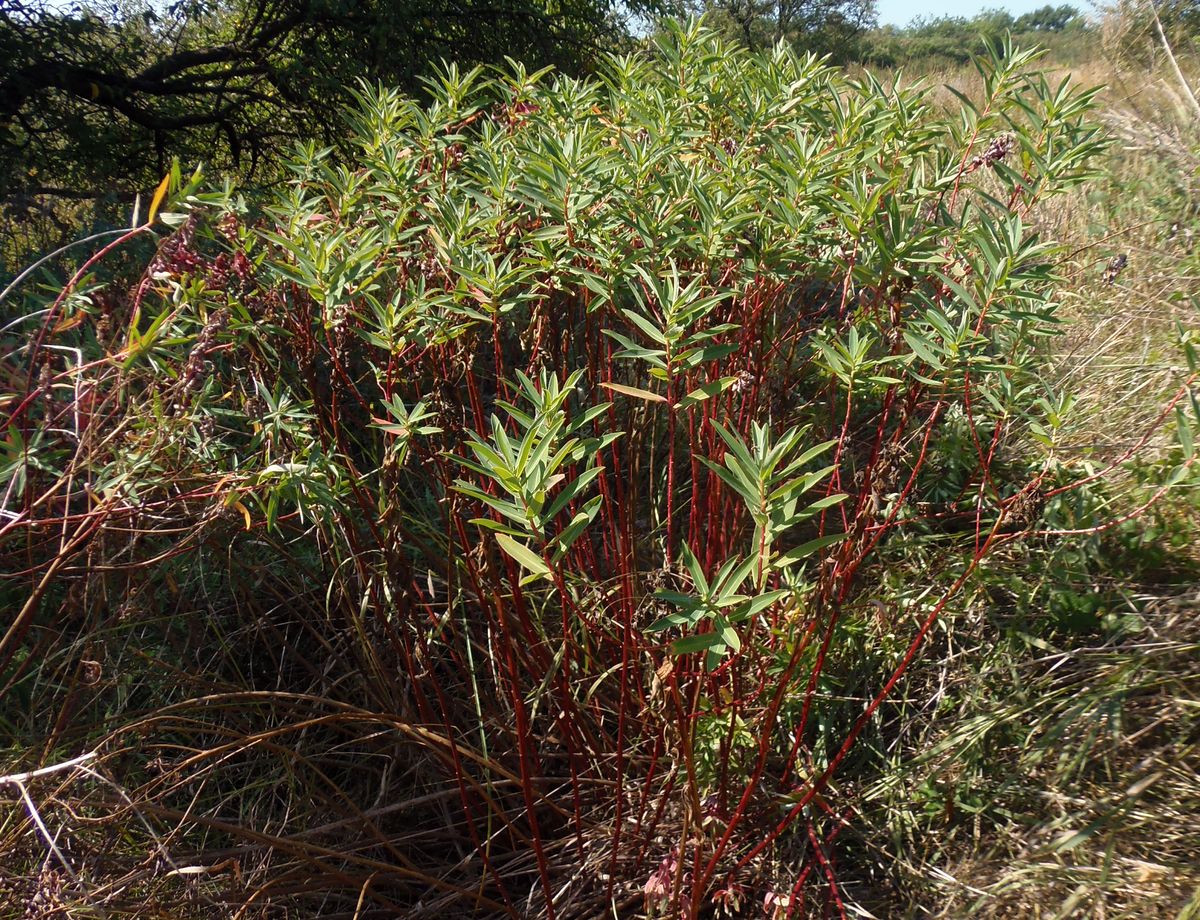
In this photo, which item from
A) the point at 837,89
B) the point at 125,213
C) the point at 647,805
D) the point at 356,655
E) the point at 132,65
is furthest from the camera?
the point at 132,65

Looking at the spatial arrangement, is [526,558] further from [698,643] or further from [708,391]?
[708,391]

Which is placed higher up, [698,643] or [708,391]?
[708,391]

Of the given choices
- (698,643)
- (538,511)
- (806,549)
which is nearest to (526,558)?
(538,511)

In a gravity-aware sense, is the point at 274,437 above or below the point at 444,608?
above

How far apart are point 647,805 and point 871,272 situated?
3.96 ft

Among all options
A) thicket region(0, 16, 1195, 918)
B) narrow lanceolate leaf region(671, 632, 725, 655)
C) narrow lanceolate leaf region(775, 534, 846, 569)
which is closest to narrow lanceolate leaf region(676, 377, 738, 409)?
thicket region(0, 16, 1195, 918)

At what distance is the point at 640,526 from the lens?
273cm

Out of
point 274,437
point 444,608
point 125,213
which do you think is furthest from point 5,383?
point 125,213

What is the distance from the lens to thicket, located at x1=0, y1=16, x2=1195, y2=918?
1.73 meters

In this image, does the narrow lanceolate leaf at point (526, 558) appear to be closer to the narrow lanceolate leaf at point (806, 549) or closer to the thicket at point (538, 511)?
the thicket at point (538, 511)

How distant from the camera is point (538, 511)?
4.71 feet

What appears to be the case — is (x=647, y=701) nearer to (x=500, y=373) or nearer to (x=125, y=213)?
(x=500, y=373)

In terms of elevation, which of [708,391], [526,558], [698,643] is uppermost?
[708,391]

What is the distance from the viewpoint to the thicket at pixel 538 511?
1.73 meters
